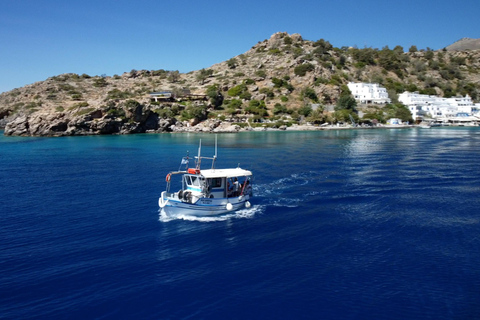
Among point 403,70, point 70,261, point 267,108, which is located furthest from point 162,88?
point 70,261

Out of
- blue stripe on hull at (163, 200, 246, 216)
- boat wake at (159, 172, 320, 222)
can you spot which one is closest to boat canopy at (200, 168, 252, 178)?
blue stripe on hull at (163, 200, 246, 216)

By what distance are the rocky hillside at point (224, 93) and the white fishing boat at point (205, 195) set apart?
9146 cm

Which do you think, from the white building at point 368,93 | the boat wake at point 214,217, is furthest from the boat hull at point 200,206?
the white building at point 368,93

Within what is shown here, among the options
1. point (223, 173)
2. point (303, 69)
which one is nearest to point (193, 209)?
point (223, 173)

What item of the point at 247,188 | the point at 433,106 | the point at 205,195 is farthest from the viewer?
the point at 433,106

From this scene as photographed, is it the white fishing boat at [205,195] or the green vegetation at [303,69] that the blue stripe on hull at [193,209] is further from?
the green vegetation at [303,69]

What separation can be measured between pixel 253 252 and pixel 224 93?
144m

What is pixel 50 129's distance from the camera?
114 m

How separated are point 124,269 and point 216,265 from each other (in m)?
4.83

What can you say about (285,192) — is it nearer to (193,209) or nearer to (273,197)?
(273,197)

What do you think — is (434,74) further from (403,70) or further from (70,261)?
(70,261)

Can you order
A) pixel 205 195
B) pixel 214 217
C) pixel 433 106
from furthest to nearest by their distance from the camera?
pixel 433 106 → pixel 205 195 → pixel 214 217

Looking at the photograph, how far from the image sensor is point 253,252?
20.5 meters

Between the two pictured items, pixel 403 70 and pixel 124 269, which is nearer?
pixel 124 269
